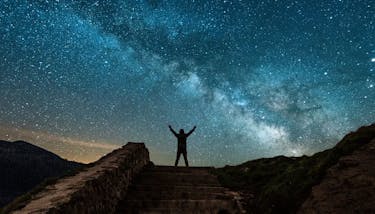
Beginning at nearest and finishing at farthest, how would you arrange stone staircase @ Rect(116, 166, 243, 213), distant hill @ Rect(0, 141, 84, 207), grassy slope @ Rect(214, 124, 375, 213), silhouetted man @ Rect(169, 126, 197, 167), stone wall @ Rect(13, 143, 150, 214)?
stone wall @ Rect(13, 143, 150, 214), grassy slope @ Rect(214, 124, 375, 213), stone staircase @ Rect(116, 166, 243, 213), silhouetted man @ Rect(169, 126, 197, 167), distant hill @ Rect(0, 141, 84, 207)

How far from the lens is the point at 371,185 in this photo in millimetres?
5477

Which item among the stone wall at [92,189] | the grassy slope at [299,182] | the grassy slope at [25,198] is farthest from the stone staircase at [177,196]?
the grassy slope at [25,198]

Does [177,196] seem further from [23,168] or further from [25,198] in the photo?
[23,168]

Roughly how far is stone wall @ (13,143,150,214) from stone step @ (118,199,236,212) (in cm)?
43

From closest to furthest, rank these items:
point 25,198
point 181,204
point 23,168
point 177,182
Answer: point 25,198, point 181,204, point 177,182, point 23,168

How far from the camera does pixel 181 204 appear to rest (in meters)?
8.48

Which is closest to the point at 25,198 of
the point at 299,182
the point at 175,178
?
the point at 299,182

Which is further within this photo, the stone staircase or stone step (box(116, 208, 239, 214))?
the stone staircase

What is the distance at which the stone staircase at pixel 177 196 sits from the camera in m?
8.40

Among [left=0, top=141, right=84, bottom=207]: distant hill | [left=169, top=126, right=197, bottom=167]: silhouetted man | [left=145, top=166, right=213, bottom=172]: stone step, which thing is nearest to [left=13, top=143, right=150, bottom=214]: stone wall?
[left=145, top=166, right=213, bottom=172]: stone step

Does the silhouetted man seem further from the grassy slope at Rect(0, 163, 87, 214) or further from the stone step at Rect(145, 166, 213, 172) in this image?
the grassy slope at Rect(0, 163, 87, 214)

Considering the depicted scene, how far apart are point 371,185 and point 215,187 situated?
5.15 m

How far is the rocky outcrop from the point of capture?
5268 millimetres

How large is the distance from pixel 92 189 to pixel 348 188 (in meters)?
4.64
